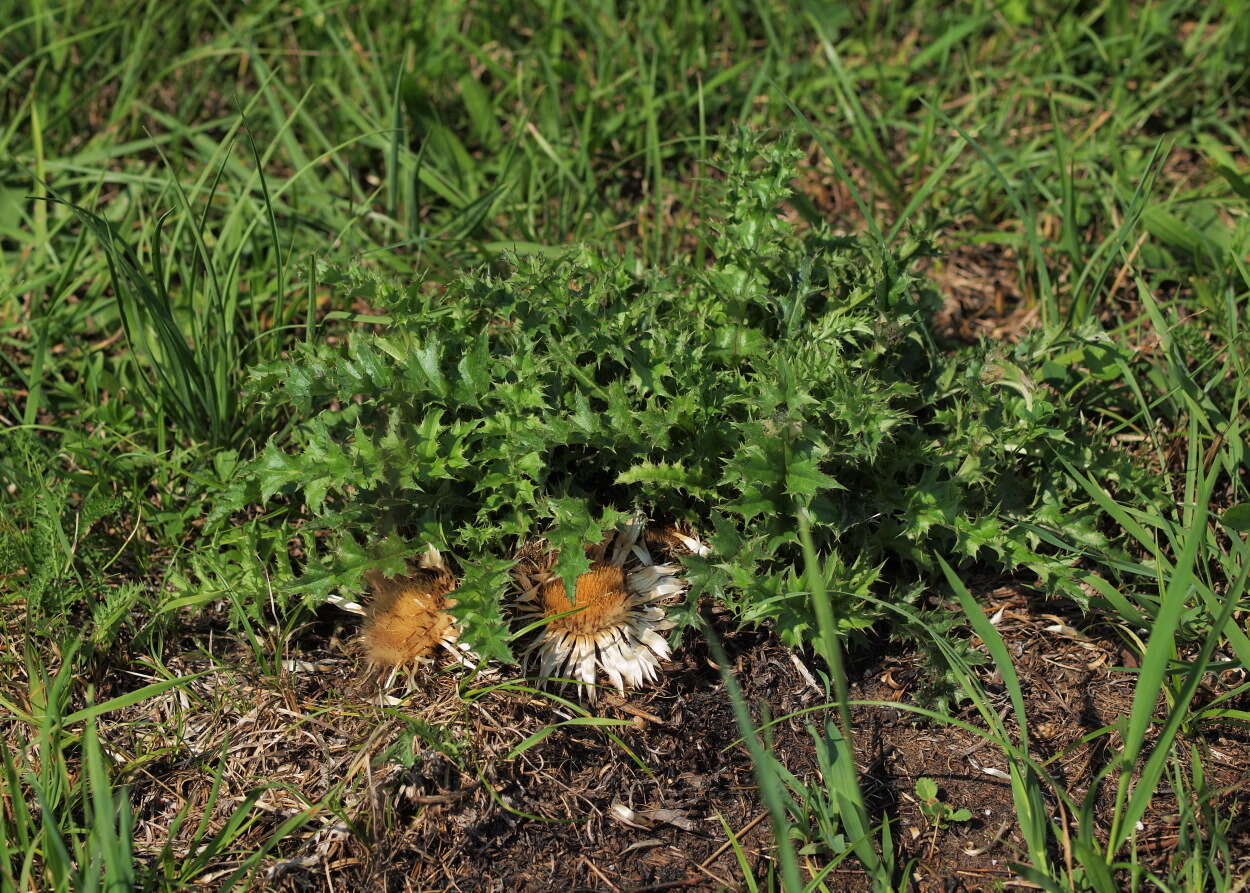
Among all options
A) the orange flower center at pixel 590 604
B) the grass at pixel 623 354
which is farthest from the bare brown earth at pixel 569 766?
the orange flower center at pixel 590 604

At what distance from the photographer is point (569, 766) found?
7.36 feet

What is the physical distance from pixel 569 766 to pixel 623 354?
88cm

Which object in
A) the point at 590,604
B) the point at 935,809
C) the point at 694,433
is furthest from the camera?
the point at 694,433

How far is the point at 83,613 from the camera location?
254 centimetres

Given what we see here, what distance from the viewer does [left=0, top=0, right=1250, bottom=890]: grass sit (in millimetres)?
2117

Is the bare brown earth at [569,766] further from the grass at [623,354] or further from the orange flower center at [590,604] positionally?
the orange flower center at [590,604]

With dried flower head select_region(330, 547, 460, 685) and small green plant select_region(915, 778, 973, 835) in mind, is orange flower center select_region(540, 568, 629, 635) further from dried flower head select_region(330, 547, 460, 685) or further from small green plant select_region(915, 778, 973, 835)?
small green plant select_region(915, 778, 973, 835)

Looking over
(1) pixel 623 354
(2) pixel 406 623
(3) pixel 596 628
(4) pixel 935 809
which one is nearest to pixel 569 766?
(3) pixel 596 628

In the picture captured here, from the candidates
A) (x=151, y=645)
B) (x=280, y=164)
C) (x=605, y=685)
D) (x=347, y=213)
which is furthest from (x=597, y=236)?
(x=151, y=645)

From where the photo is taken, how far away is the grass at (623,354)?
83.4 inches

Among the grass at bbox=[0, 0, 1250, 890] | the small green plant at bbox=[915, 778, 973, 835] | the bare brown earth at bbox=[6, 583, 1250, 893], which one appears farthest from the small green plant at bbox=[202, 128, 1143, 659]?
the small green plant at bbox=[915, 778, 973, 835]

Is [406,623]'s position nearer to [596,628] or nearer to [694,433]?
[596,628]

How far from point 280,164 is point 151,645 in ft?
6.07

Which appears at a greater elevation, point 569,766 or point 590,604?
point 590,604
